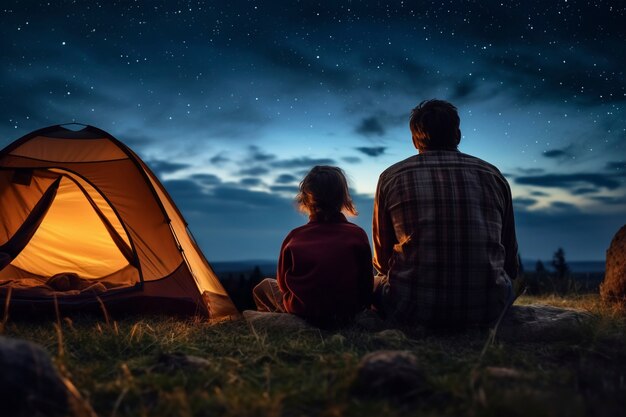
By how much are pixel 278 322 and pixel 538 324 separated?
219 centimetres

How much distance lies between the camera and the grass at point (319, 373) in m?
2.24

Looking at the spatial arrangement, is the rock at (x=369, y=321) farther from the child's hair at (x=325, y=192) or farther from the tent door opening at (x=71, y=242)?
the tent door opening at (x=71, y=242)

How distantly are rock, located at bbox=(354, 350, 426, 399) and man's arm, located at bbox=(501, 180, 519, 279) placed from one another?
230 centimetres

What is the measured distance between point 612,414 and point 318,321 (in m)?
2.71

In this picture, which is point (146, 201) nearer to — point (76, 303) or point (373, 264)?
point (76, 303)

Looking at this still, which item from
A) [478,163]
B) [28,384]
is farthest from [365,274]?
[28,384]

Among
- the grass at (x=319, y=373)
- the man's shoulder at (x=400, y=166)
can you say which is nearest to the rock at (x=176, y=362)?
the grass at (x=319, y=373)

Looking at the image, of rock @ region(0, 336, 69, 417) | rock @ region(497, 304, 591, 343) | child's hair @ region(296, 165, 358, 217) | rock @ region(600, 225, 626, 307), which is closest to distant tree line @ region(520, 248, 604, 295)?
rock @ region(600, 225, 626, 307)

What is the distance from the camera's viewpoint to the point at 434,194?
4121mm

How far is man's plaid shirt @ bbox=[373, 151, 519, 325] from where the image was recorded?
406 cm

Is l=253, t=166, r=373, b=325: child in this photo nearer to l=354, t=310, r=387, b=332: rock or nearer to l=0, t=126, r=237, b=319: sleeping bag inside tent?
l=354, t=310, r=387, b=332: rock

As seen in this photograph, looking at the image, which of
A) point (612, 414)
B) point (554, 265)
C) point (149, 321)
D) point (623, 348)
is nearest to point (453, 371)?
point (612, 414)

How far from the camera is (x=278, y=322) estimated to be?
4527 mm

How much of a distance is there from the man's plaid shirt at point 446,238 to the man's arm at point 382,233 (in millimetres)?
85
